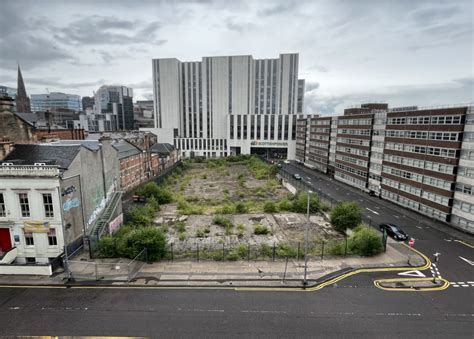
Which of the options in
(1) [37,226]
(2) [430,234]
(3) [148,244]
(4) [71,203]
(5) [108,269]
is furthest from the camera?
(2) [430,234]

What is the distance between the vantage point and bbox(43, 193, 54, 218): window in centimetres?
2702

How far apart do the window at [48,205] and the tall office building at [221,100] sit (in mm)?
102516

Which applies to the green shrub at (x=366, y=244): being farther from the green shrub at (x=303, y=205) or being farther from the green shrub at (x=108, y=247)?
the green shrub at (x=108, y=247)

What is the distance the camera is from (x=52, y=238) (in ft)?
91.7

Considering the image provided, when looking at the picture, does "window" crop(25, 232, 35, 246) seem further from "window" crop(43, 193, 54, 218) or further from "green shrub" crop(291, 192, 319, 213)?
"green shrub" crop(291, 192, 319, 213)

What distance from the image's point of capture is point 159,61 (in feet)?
441

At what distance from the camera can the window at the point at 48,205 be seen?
27.0 m

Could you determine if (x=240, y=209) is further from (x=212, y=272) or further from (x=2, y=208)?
(x=2, y=208)

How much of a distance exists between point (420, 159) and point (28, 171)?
196 ft

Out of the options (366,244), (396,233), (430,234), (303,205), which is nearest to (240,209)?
(303,205)

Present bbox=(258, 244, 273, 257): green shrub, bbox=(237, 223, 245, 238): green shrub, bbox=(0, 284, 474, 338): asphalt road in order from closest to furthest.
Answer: bbox=(0, 284, 474, 338): asphalt road < bbox=(258, 244, 273, 257): green shrub < bbox=(237, 223, 245, 238): green shrub

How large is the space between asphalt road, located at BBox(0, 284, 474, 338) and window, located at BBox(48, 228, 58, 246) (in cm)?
577

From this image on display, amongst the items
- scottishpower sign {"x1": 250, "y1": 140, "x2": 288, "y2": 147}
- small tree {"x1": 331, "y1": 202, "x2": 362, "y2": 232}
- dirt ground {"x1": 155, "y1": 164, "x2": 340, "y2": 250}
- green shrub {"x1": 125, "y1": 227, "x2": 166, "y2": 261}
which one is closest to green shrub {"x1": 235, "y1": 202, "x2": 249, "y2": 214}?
dirt ground {"x1": 155, "y1": 164, "x2": 340, "y2": 250}

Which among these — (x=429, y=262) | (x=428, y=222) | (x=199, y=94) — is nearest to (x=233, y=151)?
(x=199, y=94)
